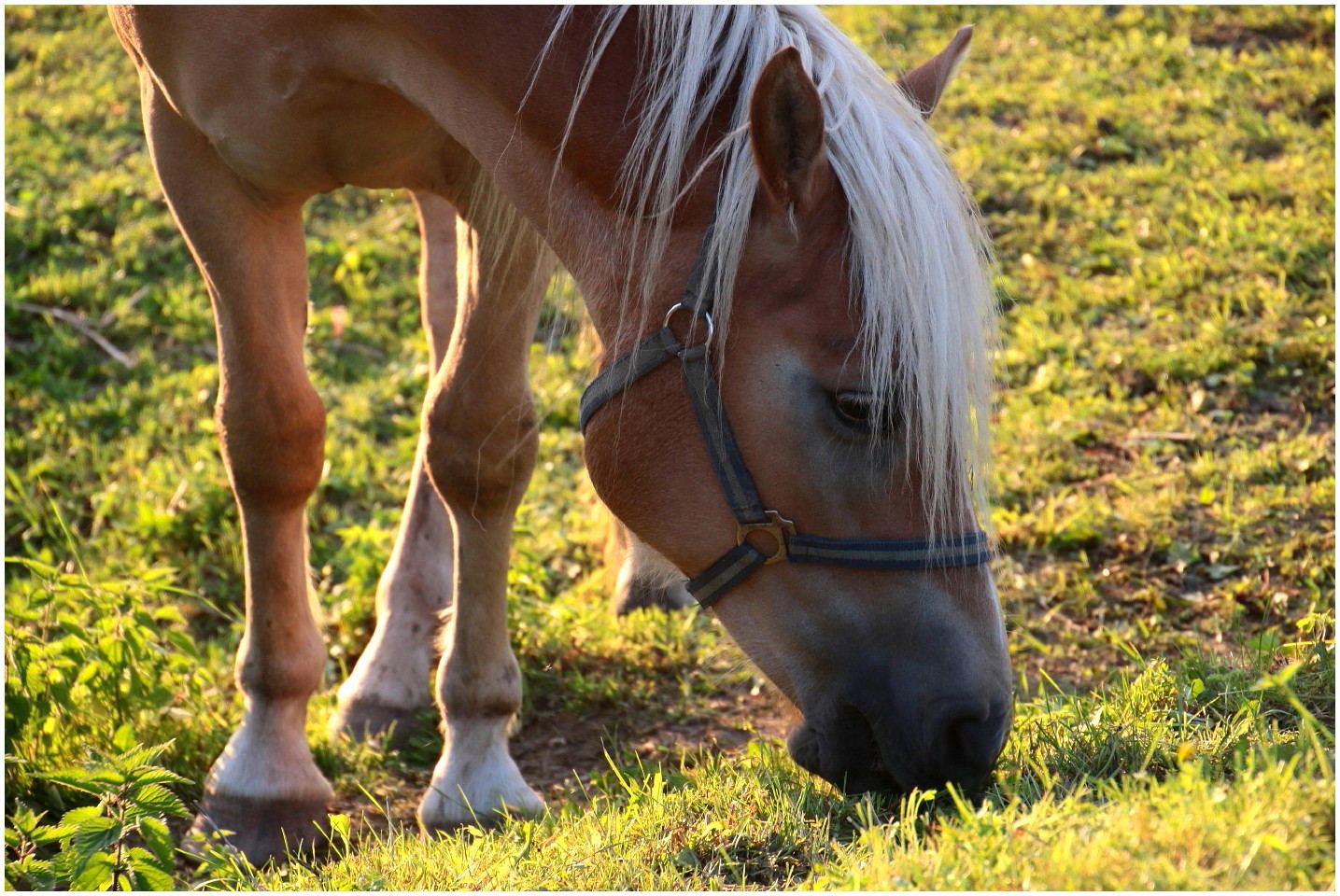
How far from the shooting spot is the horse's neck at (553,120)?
7.28 ft

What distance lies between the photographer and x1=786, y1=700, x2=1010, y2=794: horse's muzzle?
1940 mm

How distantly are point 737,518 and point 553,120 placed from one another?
81cm

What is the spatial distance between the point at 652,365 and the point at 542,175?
→ 459 millimetres

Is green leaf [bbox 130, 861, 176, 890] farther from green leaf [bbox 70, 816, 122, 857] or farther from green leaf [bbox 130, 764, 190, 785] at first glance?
green leaf [bbox 130, 764, 190, 785]

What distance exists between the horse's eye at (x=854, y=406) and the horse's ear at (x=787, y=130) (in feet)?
1.07

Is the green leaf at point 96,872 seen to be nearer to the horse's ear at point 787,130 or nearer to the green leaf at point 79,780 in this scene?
the green leaf at point 79,780

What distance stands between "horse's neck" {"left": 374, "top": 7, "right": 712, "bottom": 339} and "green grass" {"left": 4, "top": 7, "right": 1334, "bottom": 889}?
432 mm

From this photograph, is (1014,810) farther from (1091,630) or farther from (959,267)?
(1091,630)

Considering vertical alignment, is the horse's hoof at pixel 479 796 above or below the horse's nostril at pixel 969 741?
below

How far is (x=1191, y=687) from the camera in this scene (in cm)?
222

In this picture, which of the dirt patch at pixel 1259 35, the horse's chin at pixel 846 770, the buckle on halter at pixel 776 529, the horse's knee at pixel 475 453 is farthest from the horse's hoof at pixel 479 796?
the dirt patch at pixel 1259 35

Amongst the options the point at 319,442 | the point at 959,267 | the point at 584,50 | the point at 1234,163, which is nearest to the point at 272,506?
the point at 319,442

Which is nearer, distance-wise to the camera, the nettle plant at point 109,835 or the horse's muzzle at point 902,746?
the horse's muzzle at point 902,746

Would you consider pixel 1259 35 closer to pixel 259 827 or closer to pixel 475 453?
pixel 475 453
